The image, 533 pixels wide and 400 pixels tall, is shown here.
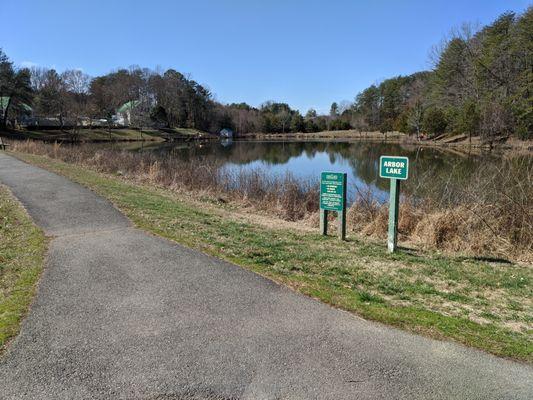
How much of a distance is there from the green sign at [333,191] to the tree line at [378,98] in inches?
1965

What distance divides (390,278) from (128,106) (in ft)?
340

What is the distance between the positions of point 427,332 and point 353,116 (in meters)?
124

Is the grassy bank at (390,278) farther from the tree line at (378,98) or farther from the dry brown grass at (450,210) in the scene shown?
the tree line at (378,98)

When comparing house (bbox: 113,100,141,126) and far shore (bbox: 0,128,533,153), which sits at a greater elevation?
house (bbox: 113,100,141,126)

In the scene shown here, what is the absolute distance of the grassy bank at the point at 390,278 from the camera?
4520 millimetres

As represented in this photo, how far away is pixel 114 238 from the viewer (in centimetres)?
764

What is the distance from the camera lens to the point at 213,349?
390cm

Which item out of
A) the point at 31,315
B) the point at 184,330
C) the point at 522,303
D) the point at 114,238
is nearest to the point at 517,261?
the point at 522,303

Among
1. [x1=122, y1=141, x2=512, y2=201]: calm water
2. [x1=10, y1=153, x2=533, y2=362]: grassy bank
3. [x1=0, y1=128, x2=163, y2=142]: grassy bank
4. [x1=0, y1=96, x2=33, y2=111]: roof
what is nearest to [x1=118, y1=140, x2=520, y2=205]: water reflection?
[x1=122, y1=141, x2=512, y2=201]: calm water

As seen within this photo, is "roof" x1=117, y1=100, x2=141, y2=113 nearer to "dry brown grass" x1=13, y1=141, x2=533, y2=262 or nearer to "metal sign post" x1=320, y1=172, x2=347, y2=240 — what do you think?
"dry brown grass" x1=13, y1=141, x2=533, y2=262

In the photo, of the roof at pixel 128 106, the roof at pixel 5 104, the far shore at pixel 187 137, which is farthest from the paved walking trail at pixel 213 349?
the roof at pixel 128 106

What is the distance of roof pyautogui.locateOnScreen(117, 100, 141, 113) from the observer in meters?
98.4

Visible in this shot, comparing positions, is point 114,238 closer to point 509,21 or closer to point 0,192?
point 0,192

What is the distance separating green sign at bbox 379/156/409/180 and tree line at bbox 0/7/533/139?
50.4 m
